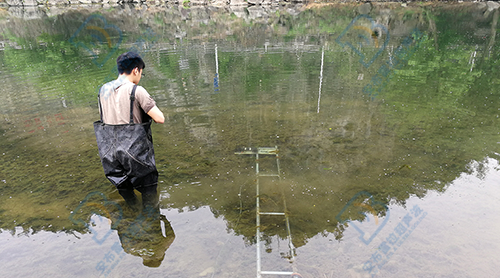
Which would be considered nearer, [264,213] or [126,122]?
[126,122]

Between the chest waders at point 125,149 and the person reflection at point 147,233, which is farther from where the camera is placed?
the chest waders at point 125,149

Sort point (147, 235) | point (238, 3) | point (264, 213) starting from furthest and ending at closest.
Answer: point (238, 3) < point (264, 213) < point (147, 235)

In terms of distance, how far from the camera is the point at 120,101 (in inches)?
137

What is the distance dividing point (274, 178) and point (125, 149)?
2194 millimetres

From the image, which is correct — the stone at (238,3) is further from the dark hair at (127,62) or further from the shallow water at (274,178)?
the dark hair at (127,62)

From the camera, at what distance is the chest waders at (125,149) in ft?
11.7

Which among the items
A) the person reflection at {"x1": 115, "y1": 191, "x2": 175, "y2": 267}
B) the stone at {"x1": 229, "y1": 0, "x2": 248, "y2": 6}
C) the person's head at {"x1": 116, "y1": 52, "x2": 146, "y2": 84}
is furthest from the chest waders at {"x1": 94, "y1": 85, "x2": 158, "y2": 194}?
the stone at {"x1": 229, "y1": 0, "x2": 248, "y2": 6}

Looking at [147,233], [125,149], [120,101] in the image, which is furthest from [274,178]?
[120,101]

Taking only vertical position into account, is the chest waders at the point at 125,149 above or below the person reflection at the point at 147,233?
above

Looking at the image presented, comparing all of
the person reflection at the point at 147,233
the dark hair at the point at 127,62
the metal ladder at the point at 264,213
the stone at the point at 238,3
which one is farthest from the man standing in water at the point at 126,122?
the stone at the point at 238,3

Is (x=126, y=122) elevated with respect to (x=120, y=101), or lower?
lower

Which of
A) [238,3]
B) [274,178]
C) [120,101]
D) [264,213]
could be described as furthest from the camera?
[238,3]

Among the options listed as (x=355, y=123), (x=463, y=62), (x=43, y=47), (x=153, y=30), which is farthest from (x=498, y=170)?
(x=153, y=30)

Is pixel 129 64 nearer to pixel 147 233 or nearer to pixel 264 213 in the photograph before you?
pixel 147 233
